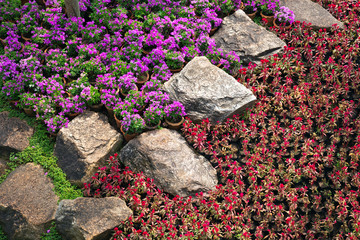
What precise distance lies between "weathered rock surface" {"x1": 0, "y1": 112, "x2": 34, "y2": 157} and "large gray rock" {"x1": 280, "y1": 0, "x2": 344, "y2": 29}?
712 cm

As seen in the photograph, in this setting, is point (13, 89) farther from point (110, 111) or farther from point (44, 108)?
point (110, 111)

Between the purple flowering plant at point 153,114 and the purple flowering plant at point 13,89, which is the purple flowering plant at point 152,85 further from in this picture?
the purple flowering plant at point 13,89

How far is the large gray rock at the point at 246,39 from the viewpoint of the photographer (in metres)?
8.44

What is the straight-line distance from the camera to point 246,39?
28.3ft

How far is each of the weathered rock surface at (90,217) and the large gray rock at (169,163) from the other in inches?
32.0

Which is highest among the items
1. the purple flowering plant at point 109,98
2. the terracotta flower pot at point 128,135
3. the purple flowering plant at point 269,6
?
the purple flowering plant at point 269,6

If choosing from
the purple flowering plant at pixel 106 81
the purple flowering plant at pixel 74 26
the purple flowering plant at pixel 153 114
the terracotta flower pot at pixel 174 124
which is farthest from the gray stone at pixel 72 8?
the terracotta flower pot at pixel 174 124

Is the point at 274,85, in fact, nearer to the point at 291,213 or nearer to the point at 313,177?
the point at 313,177

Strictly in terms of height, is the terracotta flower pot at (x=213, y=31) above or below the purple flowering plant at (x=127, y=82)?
above

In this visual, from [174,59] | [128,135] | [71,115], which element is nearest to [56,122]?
[71,115]

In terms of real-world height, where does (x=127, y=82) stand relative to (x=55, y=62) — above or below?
below

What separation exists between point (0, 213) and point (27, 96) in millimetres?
2322

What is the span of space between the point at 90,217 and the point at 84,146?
1444 mm

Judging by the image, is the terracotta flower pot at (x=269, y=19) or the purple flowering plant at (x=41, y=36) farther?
the terracotta flower pot at (x=269, y=19)
